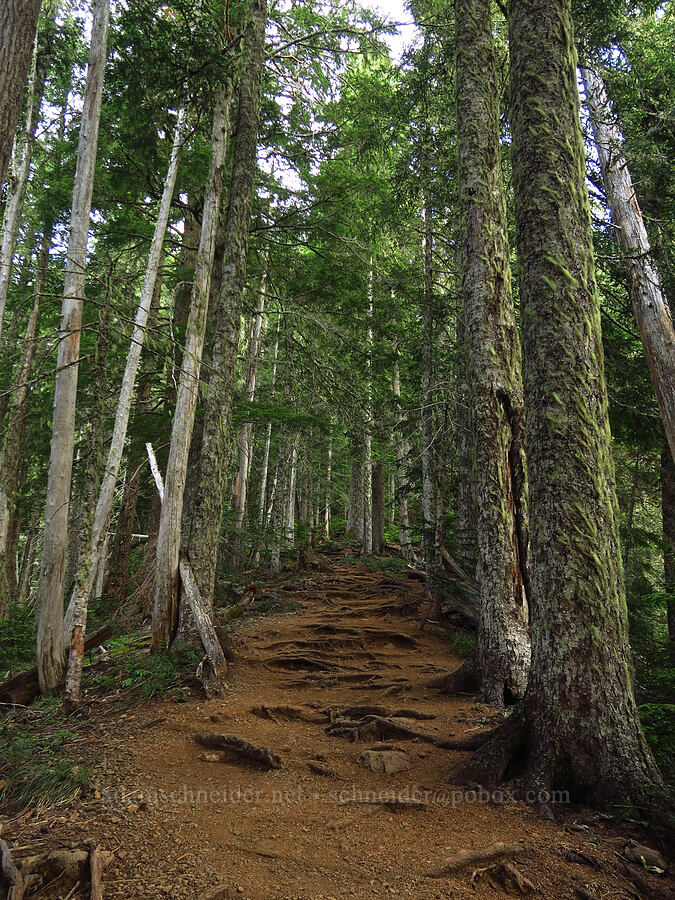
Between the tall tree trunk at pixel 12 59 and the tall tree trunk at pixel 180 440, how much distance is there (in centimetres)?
323

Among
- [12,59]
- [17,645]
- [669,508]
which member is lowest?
[17,645]

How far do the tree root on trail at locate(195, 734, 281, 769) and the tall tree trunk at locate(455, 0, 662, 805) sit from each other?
170 centimetres

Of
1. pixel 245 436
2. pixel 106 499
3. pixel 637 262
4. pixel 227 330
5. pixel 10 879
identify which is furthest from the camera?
pixel 245 436

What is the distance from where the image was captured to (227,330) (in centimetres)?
805

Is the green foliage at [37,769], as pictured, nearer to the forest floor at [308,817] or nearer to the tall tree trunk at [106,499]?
the forest floor at [308,817]

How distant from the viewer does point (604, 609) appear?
3.22m

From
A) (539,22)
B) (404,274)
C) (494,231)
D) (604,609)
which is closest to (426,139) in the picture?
(404,274)

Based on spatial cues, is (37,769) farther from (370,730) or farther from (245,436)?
(245,436)

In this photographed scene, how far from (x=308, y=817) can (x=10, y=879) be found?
179 cm

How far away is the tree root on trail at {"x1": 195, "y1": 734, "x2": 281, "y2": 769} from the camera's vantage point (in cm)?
416

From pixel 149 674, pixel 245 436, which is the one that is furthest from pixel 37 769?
pixel 245 436

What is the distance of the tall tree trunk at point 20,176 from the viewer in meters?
9.29

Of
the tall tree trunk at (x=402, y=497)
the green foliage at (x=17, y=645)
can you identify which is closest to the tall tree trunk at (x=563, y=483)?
the green foliage at (x=17, y=645)

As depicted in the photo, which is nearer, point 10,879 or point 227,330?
point 10,879
